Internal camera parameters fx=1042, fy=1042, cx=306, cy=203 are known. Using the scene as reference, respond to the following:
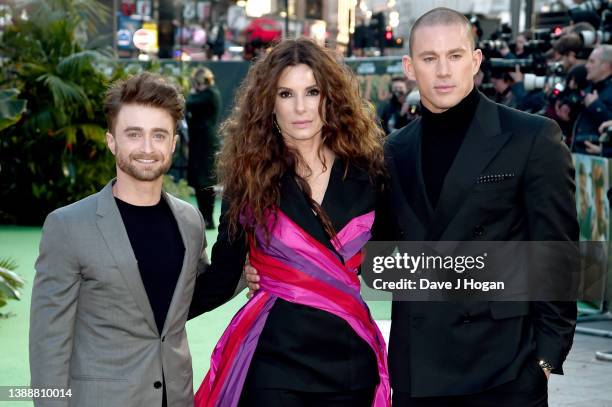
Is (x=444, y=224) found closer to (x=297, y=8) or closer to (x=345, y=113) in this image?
(x=345, y=113)

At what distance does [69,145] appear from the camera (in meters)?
15.1

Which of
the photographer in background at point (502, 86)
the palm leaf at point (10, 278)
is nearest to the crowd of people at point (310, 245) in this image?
the palm leaf at point (10, 278)

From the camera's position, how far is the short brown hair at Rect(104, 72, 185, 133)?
3785mm

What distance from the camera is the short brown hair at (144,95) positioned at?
3.79 meters

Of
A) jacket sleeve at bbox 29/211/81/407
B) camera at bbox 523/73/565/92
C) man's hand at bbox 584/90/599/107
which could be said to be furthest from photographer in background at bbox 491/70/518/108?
jacket sleeve at bbox 29/211/81/407

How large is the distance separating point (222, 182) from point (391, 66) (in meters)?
16.0

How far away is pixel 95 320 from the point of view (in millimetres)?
3621

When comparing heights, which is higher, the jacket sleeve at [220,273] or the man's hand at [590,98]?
the man's hand at [590,98]

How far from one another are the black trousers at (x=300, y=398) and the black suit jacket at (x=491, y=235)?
0.15 m

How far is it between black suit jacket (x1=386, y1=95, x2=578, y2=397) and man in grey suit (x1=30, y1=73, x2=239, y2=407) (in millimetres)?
834

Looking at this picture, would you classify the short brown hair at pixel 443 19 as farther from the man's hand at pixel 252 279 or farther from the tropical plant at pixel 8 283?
the tropical plant at pixel 8 283

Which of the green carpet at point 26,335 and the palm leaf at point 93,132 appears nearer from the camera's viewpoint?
the green carpet at point 26,335

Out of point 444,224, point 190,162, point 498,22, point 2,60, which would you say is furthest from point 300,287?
point 498,22

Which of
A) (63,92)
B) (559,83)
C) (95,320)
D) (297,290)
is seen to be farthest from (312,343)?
(63,92)
